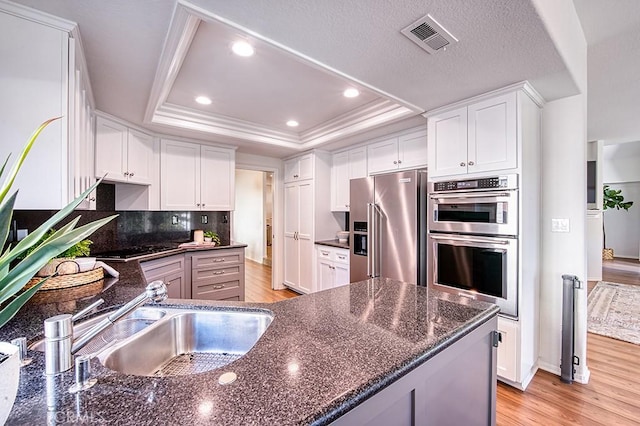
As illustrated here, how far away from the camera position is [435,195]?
8.39ft

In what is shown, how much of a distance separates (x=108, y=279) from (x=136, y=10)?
160 cm

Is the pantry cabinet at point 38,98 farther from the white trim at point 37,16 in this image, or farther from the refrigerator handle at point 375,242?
the refrigerator handle at point 375,242

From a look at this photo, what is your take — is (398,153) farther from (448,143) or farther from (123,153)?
(123,153)

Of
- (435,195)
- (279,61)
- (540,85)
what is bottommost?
(435,195)

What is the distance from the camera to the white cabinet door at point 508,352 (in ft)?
6.93

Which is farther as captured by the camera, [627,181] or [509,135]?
[627,181]

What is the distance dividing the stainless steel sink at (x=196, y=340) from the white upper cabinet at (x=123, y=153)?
1927 mm

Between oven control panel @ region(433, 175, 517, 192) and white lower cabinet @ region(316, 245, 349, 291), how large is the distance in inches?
63.2

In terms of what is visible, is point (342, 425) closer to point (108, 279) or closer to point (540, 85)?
point (108, 279)

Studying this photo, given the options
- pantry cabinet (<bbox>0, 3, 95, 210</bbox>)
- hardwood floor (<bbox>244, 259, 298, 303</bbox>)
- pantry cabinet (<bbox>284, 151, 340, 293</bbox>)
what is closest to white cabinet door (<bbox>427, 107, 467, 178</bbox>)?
pantry cabinet (<bbox>284, 151, 340, 293</bbox>)

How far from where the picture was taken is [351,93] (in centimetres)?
273

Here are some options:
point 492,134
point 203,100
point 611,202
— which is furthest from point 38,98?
point 611,202

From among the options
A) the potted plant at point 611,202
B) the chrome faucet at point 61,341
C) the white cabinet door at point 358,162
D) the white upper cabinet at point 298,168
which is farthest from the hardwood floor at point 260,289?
the potted plant at point 611,202

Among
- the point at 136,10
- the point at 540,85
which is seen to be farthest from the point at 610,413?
the point at 136,10
